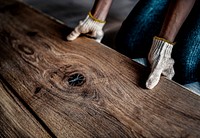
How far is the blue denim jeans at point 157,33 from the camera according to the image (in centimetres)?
95

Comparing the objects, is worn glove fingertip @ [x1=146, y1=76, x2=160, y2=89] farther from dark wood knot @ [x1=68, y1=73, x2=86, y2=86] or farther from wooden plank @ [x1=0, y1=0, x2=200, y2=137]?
dark wood knot @ [x1=68, y1=73, x2=86, y2=86]

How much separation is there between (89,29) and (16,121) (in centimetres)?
55

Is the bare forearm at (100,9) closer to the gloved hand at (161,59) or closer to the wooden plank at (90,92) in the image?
the wooden plank at (90,92)

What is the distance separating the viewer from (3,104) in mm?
745

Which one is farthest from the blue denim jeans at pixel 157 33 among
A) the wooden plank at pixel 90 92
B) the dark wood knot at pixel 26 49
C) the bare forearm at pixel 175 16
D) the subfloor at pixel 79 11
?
the dark wood knot at pixel 26 49

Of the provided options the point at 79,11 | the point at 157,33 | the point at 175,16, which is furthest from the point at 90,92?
the point at 79,11

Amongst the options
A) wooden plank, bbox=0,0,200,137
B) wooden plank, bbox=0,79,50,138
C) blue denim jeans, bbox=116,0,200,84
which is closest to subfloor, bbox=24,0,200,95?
blue denim jeans, bbox=116,0,200,84

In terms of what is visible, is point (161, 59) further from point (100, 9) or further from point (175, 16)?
point (100, 9)

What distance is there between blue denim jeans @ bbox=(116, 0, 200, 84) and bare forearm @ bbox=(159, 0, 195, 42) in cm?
9

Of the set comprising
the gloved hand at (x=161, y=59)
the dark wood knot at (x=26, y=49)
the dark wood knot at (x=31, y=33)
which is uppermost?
the gloved hand at (x=161, y=59)

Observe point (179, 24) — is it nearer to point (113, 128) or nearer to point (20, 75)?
point (113, 128)

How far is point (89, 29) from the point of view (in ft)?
A: 3.52

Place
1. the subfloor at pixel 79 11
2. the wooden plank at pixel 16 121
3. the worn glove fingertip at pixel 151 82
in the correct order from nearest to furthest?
the wooden plank at pixel 16 121 < the worn glove fingertip at pixel 151 82 < the subfloor at pixel 79 11

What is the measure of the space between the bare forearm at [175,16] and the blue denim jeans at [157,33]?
0.09 metres
